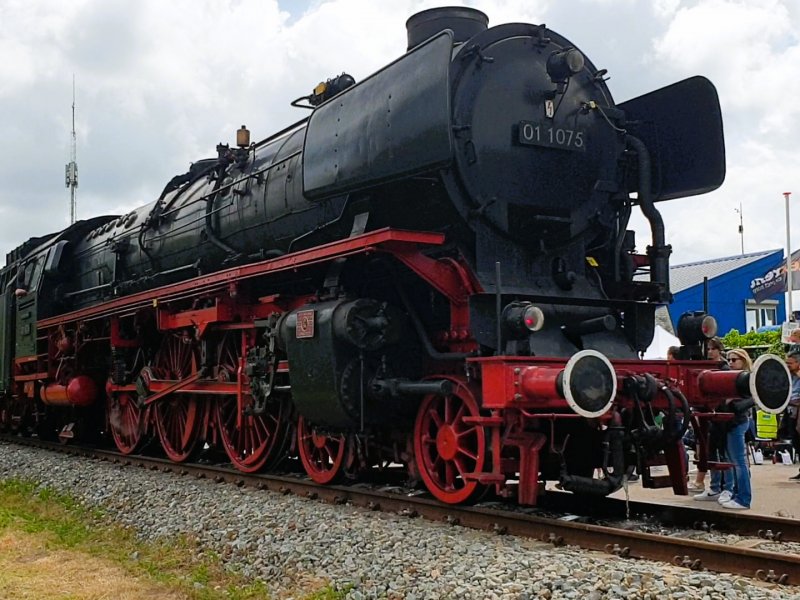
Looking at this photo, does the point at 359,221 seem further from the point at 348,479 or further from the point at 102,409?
the point at 102,409

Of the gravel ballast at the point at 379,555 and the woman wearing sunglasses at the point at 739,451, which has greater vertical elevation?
the woman wearing sunglasses at the point at 739,451

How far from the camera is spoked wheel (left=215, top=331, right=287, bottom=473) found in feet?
27.9

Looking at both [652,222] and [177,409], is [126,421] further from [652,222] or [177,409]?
[652,222]

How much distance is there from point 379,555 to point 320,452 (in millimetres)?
3026

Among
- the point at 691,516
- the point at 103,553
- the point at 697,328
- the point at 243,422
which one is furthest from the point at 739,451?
the point at 103,553

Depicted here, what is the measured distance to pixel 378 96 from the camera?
21.3 ft

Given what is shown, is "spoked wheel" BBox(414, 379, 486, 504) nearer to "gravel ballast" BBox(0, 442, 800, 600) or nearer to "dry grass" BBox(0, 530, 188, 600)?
"gravel ballast" BBox(0, 442, 800, 600)

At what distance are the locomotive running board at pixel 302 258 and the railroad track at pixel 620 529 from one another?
6.35 ft

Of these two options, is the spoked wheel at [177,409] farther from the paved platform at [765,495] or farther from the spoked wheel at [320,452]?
the paved platform at [765,495]

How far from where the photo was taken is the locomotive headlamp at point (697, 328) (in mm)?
6930

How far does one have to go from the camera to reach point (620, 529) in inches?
214

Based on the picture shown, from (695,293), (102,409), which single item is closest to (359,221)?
(102,409)

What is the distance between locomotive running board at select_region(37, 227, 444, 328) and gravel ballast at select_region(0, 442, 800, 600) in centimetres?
198

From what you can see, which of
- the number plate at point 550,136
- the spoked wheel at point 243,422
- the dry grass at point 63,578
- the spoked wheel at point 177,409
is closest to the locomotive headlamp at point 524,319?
the number plate at point 550,136
